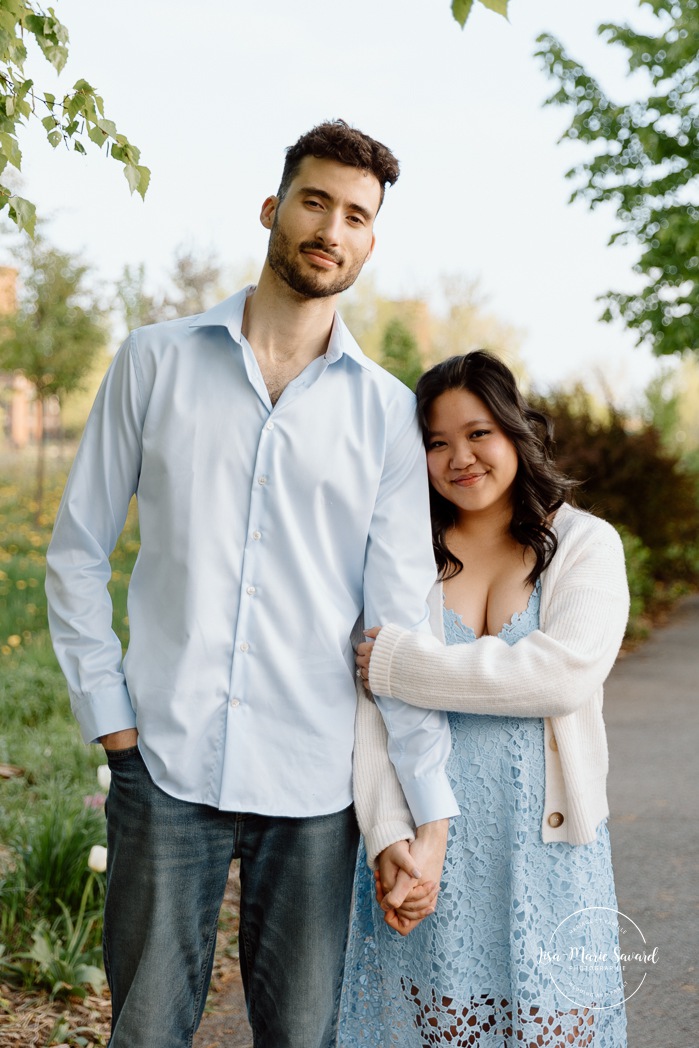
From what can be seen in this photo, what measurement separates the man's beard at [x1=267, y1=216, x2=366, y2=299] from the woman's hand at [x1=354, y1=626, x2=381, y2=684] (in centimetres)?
79

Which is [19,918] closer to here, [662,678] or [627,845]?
[627,845]

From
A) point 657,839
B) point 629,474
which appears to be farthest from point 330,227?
point 629,474

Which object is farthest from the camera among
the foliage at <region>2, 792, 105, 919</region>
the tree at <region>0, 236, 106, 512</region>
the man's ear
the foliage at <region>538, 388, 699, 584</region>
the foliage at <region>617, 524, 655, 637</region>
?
the tree at <region>0, 236, 106, 512</region>

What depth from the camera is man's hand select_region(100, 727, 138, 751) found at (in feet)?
7.38

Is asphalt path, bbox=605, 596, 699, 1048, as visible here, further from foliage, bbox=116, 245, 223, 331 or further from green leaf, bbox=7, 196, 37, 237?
foliage, bbox=116, 245, 223, 331

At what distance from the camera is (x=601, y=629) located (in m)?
2.40

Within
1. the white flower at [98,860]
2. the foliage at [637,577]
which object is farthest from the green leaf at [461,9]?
the foliage at [637,577]

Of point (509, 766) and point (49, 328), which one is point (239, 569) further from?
point (49, 328)

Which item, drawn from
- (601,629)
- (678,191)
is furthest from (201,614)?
(678,191)

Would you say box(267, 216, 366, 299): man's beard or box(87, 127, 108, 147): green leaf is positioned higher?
box(87, 127, 108, 147): green leaf

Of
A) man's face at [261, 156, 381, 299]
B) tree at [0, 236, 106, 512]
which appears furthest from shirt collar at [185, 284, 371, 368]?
tree at [0, 236, 106, 512]

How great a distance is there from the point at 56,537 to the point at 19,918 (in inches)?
76.5

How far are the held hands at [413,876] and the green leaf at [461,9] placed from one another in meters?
1.66

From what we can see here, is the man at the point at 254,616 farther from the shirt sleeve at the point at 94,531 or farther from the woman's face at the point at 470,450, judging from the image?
the woman's face at the point at 470,450
